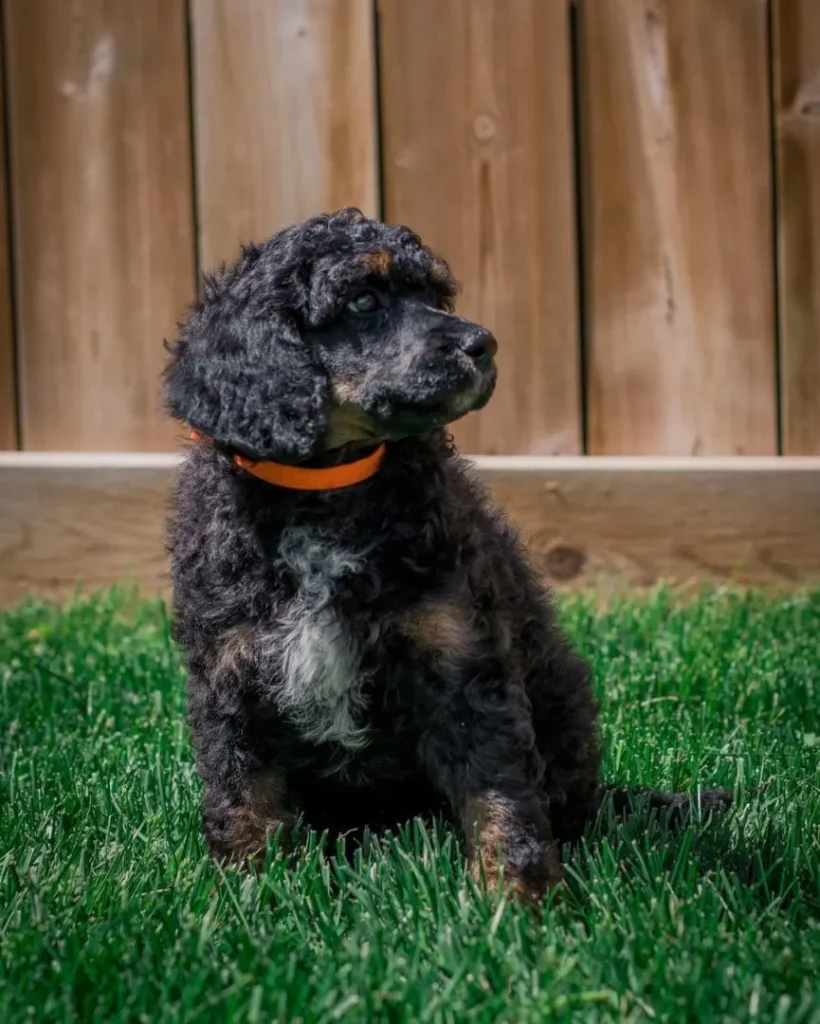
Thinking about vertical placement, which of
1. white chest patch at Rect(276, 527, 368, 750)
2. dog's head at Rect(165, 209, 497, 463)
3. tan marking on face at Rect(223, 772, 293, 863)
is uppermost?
dog's head at Rect(165, 209, 497, 463)

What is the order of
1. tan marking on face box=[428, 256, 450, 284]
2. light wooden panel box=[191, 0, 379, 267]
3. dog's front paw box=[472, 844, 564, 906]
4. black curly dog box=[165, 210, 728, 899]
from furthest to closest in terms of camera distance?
1. light wooden panel box=[191, 0, 379, 267]
2. tan marking on face box=[428, 256, 450, 284]
3. black curly dog box=[165, 210, 728, 899]
4. dog's front paw box=[472, 844, 564, 906]

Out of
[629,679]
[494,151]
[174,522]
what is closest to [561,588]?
[629,679]

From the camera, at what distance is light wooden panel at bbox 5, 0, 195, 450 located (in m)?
5.14

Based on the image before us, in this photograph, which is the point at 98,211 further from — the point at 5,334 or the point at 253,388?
the point at 253,388

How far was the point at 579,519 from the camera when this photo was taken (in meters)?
5.09

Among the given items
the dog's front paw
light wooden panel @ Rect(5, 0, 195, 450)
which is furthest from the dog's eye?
light wooden panel @ Rect(5, 0, 195, 450)

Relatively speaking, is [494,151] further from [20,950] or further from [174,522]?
[20,950]

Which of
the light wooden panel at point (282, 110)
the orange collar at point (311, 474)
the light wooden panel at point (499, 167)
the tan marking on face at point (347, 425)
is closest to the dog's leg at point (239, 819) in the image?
the orange collar at point (311, 474)

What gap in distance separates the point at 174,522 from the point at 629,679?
1661 millimetres

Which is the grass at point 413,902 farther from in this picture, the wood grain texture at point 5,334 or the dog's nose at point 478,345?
the wood grain texture at point 5,334

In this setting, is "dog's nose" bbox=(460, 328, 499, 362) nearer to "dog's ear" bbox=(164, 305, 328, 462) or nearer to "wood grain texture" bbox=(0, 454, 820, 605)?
"dog's ear" bbox=(164, 305, 328, 462)

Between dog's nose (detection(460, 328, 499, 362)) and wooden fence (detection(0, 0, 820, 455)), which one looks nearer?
dog's nose (detection(460, 328, 499, 362))

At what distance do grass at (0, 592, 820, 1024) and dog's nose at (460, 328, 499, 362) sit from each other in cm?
94

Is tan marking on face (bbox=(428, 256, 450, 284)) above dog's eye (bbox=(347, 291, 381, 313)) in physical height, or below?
above
